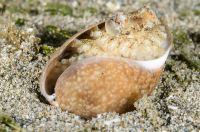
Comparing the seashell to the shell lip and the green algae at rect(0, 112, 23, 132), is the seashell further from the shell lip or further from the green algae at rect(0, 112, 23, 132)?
the green algae at rect(0, 112, 23, 132)

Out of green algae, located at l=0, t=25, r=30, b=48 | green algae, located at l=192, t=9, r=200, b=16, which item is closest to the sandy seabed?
green algae, located at l=0, t=25, r=30, b=48

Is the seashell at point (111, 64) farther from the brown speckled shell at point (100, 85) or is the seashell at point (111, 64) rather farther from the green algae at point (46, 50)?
the green algae at point (46, 50)

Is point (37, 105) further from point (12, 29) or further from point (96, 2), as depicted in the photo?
point (96, 2)

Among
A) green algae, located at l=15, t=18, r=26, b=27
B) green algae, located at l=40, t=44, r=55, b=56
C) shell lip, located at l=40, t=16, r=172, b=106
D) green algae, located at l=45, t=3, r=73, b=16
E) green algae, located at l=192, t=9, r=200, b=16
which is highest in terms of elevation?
green algae, located at l=45, t=3, r=73, b=16

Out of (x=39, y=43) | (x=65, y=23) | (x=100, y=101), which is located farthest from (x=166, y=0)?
(x=100, y=101)

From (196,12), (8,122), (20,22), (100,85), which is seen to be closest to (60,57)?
(100,85)

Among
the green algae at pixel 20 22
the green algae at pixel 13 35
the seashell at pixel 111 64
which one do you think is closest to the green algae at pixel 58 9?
the green algae at pixel 20 22
